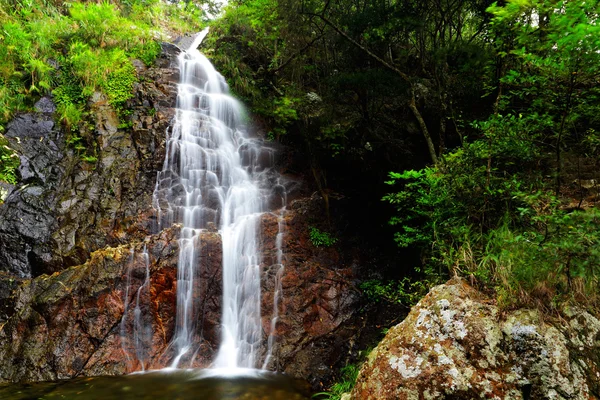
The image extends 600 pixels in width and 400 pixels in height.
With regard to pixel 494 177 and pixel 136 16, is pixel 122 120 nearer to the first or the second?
pixel 136 16

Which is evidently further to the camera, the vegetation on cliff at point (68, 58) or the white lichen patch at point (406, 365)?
→ the vegetation on cliff at point (68, 58)

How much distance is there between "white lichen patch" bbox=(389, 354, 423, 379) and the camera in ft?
10.7

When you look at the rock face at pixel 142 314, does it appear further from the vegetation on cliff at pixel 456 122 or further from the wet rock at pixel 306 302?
the vegetation on cliff at pixel 456 122

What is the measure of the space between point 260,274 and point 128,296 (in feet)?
9.66

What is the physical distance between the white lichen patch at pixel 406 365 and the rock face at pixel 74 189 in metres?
6.73

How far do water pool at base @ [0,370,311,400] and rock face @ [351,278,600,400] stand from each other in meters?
2.82

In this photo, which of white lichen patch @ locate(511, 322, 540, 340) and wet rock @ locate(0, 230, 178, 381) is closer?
white lichen patch @ locate(511, 322, 540, 340)

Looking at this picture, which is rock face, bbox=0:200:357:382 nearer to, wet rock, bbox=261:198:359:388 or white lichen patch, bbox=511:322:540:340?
wet rock, bbox=261:198:359:388

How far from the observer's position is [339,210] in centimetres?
970

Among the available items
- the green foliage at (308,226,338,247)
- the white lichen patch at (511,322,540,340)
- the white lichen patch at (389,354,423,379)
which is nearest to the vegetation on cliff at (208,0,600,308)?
the white lichen patch at (511,322,540,340)

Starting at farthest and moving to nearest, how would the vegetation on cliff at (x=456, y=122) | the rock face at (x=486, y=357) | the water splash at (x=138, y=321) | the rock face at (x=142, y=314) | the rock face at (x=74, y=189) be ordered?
the rock face at (x=74, y=189) < the water splash at (x=138, y=321) < the rock face at (x=142, y=314) < the vegetation on cliff at (x=456, y=122) < the rock face at (x=486, y=357)

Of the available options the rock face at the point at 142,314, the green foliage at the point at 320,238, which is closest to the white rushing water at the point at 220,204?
the rock face at the point at 142,314

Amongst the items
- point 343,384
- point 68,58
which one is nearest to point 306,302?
point 343,384

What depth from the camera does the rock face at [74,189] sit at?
23.5 feet
